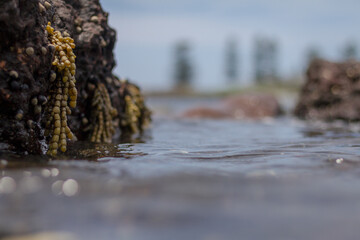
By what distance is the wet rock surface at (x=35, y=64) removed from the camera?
2.40 meters

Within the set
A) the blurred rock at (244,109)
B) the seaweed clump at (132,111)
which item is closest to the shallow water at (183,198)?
the seaweed clump at (132,111)

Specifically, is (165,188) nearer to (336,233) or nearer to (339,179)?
(336,233)

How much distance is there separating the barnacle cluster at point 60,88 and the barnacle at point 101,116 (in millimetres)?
768

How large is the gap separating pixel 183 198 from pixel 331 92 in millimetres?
9804

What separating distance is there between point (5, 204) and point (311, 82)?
10705 mm

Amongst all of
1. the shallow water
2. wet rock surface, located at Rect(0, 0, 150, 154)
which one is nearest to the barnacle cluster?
wet rock surface, located at Rect(0, 0, 150, 154)

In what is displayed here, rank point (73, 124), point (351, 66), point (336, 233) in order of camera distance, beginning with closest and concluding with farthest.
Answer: point (336, 233), point (73, 124), point (351, 66)

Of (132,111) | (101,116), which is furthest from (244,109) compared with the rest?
(101,116)

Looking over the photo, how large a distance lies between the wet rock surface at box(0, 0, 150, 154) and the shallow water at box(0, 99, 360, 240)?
0.34 meters

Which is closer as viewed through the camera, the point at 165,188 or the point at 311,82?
the point at 165,188

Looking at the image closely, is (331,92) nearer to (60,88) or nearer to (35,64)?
(60,88)

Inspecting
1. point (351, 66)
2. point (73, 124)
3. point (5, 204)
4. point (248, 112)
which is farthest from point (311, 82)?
point (5, 204)

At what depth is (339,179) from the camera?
78.0 inches

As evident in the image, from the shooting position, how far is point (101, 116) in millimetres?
3686
